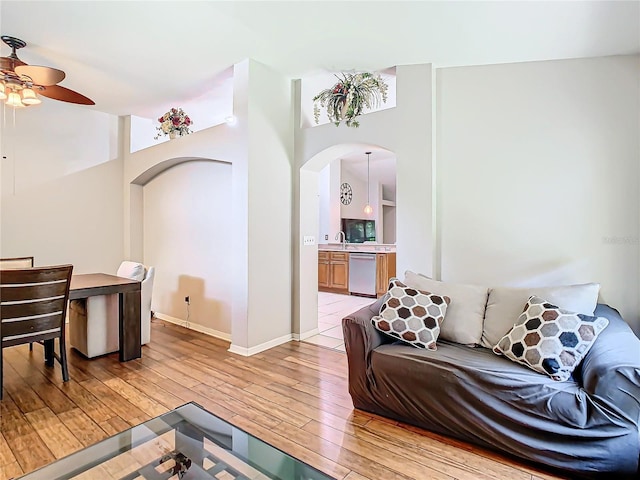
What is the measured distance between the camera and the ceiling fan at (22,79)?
8.89 feet

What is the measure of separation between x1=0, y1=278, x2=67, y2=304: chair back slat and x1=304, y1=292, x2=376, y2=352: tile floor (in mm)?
2400

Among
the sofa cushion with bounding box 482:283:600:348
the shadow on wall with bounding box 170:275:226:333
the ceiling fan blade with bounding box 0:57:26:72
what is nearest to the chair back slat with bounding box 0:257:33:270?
the shadow on wall with bounding box 170:275:226:333

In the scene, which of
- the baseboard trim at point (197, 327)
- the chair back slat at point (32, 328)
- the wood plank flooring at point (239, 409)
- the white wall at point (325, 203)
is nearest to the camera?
the wood plank flooring at point (239, 409)

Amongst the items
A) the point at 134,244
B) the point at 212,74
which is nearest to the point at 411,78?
the point at 212,74

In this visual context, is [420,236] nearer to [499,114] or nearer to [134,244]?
[499,114]

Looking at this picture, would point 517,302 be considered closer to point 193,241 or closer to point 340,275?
point 193,241

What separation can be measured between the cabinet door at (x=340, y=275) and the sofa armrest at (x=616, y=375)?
16.9 ft

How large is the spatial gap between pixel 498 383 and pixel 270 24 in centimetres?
301

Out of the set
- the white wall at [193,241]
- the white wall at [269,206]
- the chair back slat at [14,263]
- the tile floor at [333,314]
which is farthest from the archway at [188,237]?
the chair back slat at [14,263]

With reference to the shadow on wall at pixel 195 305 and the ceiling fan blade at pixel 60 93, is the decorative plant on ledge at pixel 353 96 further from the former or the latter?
the shadow on wall at pixel 195 305

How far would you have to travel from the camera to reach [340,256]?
23.4 ft

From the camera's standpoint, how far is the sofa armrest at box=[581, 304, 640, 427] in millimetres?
1622

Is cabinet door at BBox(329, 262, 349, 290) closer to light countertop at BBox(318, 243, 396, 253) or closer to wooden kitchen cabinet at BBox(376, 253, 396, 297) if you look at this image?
light countertop at BBox(318, 243, 396, 253)

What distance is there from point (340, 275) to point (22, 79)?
5.58 metres
